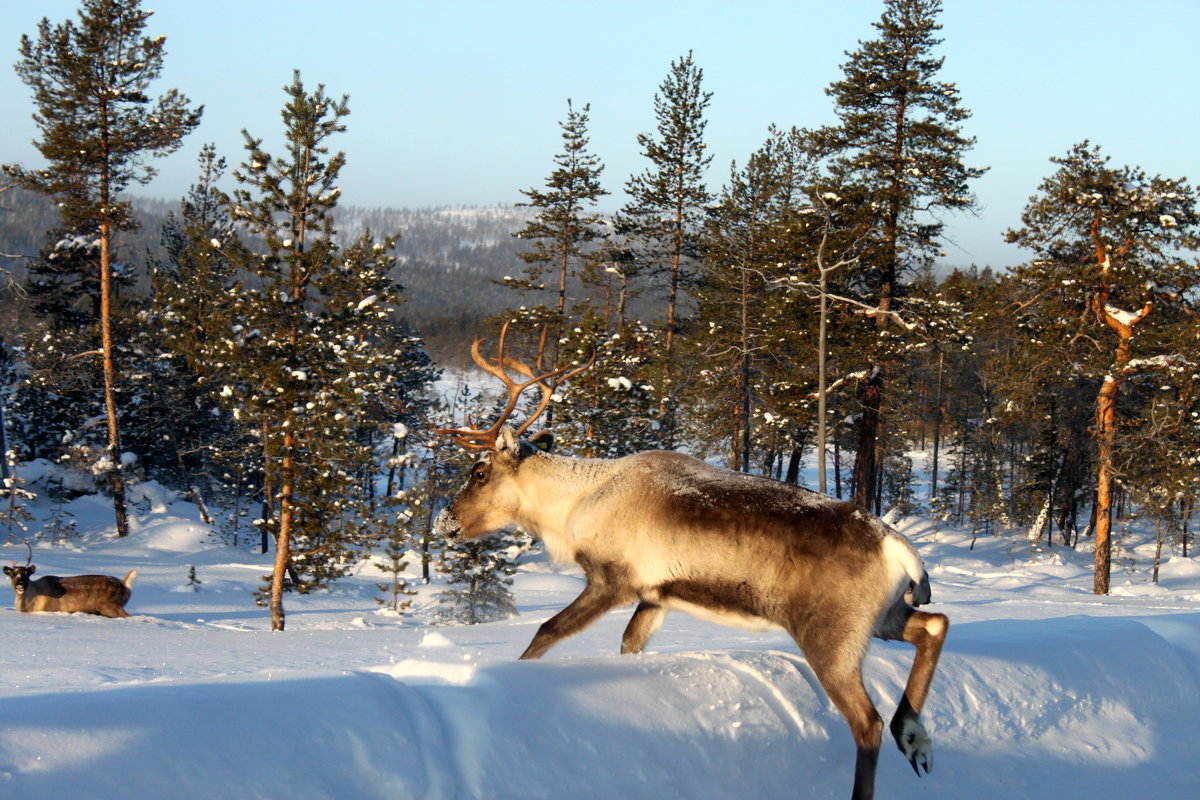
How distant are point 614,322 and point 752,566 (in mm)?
35045

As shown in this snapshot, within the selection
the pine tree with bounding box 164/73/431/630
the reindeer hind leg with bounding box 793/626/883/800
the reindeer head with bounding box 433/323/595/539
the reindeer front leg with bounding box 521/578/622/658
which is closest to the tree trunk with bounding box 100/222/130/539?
the pine tree with bounding box 164/73/431/630

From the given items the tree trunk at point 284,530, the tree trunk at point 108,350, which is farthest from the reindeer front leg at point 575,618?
the tree trunk at point 108,350

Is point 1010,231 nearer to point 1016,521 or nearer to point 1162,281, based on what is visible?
point 1162,281

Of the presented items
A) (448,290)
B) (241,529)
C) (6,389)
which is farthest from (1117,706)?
(448,290)

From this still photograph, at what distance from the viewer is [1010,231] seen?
2359cm

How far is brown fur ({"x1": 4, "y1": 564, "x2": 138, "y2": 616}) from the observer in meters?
13.9

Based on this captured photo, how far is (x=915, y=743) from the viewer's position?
4.71 metres

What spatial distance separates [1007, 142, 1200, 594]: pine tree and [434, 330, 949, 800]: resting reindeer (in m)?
20.0

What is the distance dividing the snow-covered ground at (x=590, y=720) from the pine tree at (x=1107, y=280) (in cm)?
1596

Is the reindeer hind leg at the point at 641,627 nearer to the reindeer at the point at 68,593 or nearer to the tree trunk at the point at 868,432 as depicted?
the reindeer at the point at 68,593

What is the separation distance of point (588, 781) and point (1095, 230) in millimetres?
22946

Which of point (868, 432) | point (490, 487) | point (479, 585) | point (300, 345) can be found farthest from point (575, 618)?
point (868, 432)

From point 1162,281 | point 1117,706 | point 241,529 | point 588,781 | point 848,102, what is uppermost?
point 848,102

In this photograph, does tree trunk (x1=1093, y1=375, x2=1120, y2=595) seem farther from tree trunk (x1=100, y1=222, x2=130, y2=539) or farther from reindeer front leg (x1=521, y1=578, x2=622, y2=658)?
tree trunk (x1=100, y1=222, x2=130, y2=539)
